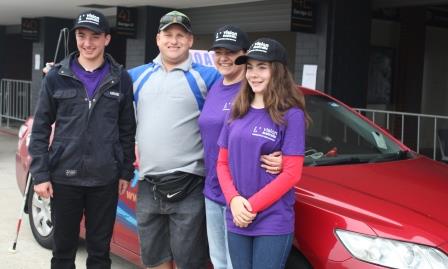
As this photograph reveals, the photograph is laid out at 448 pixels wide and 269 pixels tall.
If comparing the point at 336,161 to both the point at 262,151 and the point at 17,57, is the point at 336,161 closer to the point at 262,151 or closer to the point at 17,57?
the point at 262,151

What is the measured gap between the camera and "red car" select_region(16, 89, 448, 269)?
2775mm

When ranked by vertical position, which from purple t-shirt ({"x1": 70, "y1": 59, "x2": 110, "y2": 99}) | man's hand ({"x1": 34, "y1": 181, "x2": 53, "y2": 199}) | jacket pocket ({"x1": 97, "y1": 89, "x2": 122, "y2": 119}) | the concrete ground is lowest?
the concrete ground

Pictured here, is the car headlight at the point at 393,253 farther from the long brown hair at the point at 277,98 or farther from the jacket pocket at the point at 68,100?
the jacket pocket at the point at 68,100

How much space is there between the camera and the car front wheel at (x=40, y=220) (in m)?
5.11

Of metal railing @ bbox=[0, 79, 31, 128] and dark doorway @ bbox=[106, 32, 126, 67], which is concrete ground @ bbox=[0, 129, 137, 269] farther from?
dark doorway @ bbox=[106, 32, 126, 67]

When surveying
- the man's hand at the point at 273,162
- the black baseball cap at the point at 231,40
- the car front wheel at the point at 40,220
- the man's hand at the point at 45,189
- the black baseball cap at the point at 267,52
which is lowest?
the car front wheel at the point at 40,220

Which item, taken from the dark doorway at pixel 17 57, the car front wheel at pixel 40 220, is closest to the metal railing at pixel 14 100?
the dark doorway at pixel 17 57

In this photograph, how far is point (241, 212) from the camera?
2.77 meters

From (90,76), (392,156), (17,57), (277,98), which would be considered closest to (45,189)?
(90,76)

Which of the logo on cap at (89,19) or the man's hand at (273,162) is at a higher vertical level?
the logo on cap at (89,19)

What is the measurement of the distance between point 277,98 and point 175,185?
817 millimetres

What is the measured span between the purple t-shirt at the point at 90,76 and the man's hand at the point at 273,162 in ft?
3.53

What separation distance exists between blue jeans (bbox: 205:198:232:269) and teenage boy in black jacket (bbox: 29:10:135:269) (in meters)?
0.62

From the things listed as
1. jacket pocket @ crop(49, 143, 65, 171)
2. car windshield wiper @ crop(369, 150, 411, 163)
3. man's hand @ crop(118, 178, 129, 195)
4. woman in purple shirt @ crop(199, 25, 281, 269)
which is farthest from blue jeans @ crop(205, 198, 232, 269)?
car windshield wiper @ crop(369, 150, 411, 163)
